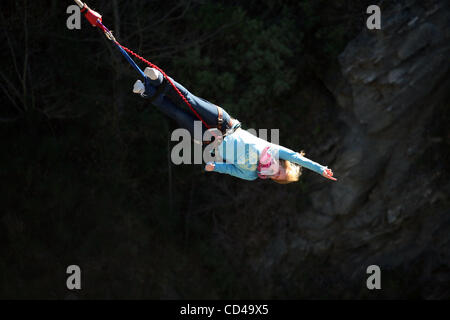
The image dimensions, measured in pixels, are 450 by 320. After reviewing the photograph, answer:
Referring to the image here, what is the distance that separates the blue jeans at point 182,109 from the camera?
5043 mm

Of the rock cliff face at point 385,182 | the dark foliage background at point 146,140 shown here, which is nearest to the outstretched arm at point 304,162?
the dark foliage background at point 146,140

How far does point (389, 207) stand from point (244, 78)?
3.78 m

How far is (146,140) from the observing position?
9.39 metres

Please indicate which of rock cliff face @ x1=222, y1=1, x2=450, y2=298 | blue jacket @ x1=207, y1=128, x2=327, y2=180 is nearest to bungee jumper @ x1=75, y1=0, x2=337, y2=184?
blue jacket @ x1=207, y1=128, x2=327, y2=180

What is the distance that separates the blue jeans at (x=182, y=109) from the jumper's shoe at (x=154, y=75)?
41mm

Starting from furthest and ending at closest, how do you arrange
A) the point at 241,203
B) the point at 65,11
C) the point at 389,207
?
the point at 241,203 < the point at 389,207 < the point at 65,11

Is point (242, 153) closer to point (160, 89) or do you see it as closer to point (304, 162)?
point (304, 162)

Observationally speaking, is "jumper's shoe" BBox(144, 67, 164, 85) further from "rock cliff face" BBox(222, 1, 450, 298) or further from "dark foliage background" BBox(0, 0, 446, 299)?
"rock cliff face" BBox(222, 1, 450, 298)

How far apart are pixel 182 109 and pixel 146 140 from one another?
416cm

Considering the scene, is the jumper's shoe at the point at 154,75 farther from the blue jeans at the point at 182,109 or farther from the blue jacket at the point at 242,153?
the blue jacket at the point at 242,153
